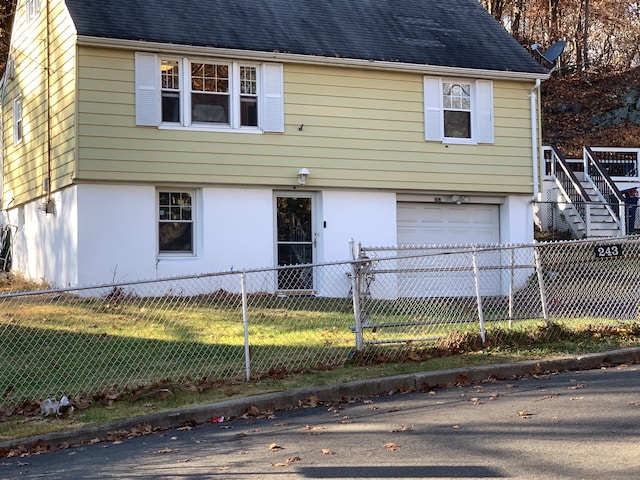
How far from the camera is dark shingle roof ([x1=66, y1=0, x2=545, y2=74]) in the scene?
16250 millimetres

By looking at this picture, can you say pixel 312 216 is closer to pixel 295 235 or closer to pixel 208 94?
pixel 295 235

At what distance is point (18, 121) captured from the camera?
2072cm

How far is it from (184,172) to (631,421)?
1088 centimetres

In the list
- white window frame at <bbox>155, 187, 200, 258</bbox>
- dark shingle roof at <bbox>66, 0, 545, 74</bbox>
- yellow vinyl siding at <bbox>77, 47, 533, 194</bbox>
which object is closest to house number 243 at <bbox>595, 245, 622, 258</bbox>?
yellow vinyl siding at <bbox>77, 47, 533, 194</bbox>

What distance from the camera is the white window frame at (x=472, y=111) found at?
1823 cm

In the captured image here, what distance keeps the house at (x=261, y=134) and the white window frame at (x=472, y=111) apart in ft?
0.12

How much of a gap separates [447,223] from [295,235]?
3.64 metres

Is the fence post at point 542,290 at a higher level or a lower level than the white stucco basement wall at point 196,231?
lower

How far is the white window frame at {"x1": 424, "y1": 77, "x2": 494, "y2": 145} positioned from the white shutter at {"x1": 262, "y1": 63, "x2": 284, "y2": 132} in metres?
3.34

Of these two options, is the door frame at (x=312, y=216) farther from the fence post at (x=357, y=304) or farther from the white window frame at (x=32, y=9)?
the white window frame at (x=32, y=9)

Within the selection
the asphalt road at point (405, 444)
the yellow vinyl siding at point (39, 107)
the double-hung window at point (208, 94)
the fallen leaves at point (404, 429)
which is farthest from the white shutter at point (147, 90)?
the fallen leaves at point (404, 429)

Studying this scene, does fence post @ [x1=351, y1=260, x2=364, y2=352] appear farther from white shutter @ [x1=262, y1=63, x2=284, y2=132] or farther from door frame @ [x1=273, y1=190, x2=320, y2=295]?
white shutter @ [x1=262, y1=63, x2=284, y2=132]

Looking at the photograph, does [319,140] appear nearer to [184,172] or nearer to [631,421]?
[184,172]

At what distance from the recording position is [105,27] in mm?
15742
